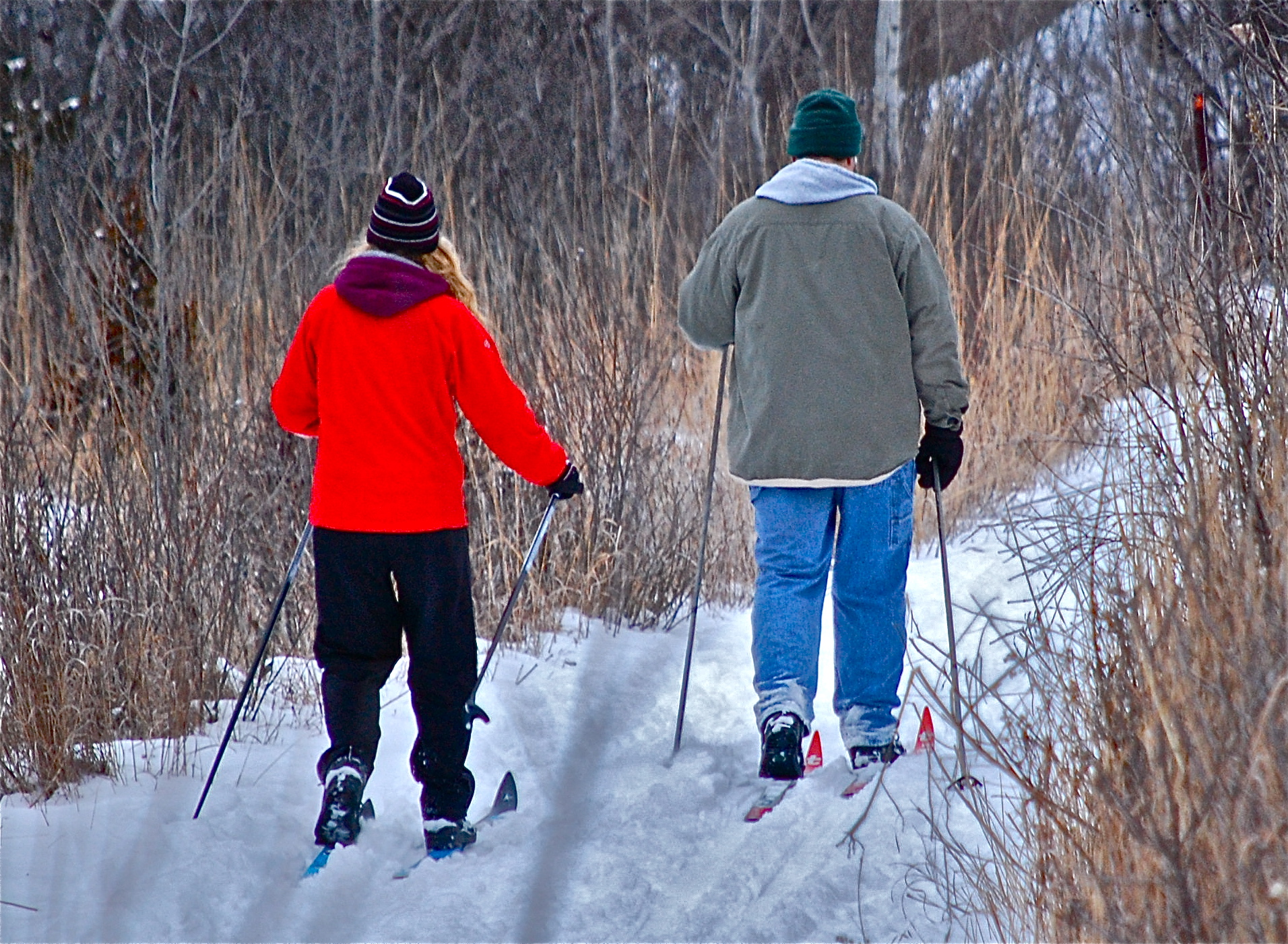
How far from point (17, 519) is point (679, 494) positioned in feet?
8.77

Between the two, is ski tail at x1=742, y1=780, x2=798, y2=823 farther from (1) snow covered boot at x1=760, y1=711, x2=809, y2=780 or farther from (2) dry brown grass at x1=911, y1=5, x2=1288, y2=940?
(2) dry brown grass at x1=911, y1=5, x2=1288, y2=940

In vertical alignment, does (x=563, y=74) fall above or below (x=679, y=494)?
above

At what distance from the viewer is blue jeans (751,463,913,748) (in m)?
3.45

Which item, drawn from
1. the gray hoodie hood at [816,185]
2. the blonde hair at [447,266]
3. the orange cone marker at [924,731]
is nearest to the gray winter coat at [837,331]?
the gray hoodie hood at [816,185]

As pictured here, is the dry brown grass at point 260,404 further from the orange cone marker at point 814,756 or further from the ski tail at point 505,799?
the orange cone marker at point 814,756

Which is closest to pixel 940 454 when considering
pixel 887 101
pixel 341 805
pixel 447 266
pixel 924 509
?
pixel 447 266

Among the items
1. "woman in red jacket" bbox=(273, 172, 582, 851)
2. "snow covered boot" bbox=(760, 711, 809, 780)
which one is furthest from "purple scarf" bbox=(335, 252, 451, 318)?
"snow covered boot" bbox=(760, 711, 809, 780)

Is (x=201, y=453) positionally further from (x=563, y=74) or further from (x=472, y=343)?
(x=563, y=74)

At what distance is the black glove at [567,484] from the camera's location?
320 cm

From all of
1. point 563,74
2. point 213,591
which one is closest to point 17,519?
point 213,591

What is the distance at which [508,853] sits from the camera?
10.2ft

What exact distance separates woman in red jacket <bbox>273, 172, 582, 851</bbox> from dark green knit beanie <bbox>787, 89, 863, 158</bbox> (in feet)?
3.31

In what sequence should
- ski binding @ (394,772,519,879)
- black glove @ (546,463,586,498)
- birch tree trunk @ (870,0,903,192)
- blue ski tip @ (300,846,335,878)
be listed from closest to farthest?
1. blue ski tip @ (300,846,335,878)
2. black glove @ (546,463,586,498)
3. ski binding @ (394,772,519,879)
4. birch tree trunk @ (870,0,903,192)

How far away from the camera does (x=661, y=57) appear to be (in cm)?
1409
